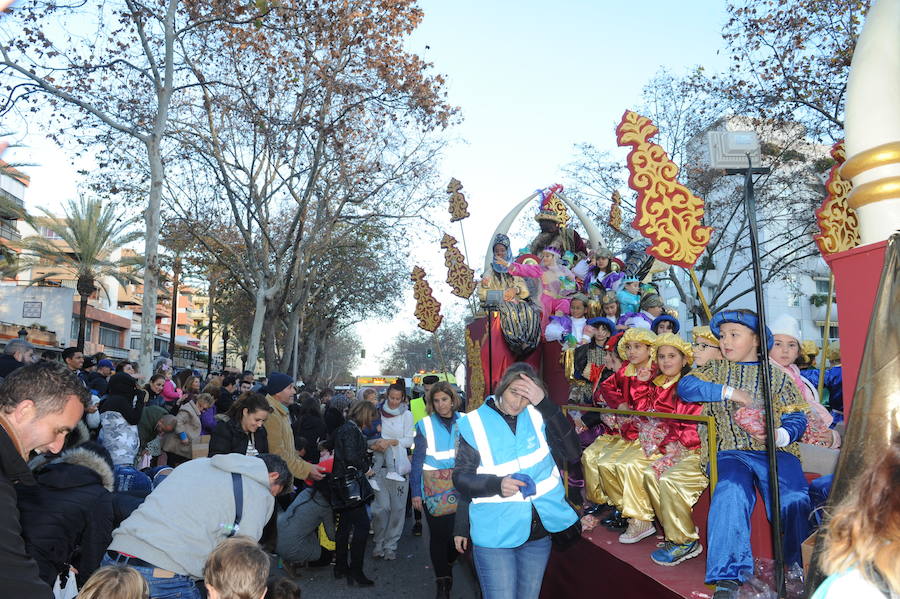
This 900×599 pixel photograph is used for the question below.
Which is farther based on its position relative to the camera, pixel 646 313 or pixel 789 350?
pixel 646 313

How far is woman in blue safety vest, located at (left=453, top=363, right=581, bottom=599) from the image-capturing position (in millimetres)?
3934

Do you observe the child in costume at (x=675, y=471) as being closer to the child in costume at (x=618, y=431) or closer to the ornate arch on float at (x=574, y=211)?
the child in costume at (x=618, y=431)

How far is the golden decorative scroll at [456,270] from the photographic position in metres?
10.3

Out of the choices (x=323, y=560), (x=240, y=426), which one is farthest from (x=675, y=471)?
(x=323, y=560)

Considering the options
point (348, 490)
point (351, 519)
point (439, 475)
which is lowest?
point (351, 519)

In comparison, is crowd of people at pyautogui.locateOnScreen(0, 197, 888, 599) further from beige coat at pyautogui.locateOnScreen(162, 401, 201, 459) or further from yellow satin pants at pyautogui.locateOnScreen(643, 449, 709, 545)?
beige coat at pyautogui.locateOnScreen(162, 401, 201, 459)

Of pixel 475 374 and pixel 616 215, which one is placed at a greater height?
pixel 616 215

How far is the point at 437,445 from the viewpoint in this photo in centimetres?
618

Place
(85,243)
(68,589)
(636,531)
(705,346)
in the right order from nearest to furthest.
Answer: (68,589) < (705,346) < (636,531) < (85,243)

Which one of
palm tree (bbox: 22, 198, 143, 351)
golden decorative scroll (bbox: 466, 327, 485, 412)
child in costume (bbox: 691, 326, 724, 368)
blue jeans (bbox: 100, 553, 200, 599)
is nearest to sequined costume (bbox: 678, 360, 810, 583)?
child in costume (bbox: 691, 326, 724, 368)

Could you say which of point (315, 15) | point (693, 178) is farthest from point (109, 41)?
point (693, 178)

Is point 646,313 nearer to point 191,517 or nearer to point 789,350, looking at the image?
point 789,350

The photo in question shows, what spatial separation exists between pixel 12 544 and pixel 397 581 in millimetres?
5948

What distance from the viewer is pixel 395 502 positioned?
8469 millimetres
